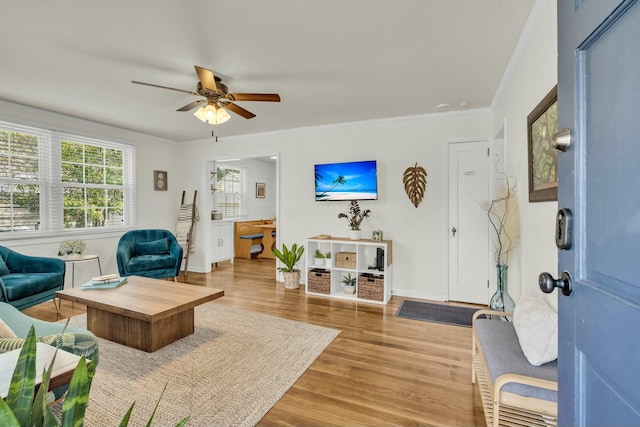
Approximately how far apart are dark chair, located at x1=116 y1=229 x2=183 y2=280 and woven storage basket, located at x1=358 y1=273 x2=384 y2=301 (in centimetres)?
267

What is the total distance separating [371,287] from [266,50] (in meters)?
2.87

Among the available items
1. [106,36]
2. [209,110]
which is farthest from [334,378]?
[106,36]

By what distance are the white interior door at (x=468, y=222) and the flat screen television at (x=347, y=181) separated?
1.00 m

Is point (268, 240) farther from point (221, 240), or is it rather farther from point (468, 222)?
point (468, 222)

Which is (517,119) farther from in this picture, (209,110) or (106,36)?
(106,36)

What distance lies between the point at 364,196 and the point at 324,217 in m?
0.71

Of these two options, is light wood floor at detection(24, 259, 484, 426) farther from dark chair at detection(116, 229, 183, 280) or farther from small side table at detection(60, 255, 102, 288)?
dark chair at detection(116, 229, 183, 280)

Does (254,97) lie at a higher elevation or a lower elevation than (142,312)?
higher

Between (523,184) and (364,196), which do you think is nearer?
(523,184)

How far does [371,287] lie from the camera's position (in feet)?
12.6

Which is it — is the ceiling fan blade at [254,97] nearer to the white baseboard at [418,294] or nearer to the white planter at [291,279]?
the white planter at [291,279]

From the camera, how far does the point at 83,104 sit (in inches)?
141

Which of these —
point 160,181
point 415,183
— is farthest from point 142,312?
point 160,181

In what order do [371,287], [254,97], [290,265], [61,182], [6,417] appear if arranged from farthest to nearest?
[290,265] < [61,182] < [371,287] < [254,97] < [6,417]
